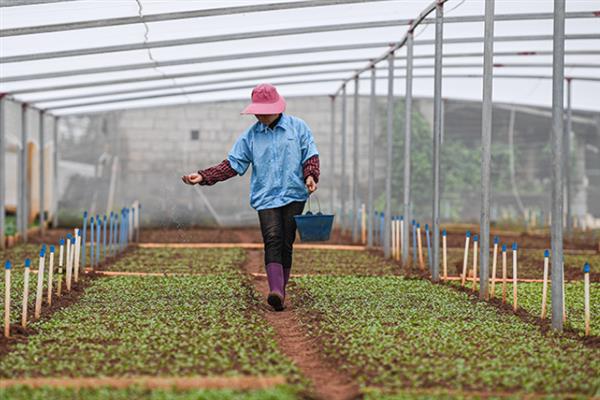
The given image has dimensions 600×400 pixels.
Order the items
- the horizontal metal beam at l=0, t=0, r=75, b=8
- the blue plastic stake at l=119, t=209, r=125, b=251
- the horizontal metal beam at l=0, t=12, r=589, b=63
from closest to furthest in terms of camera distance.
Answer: the horizontal metal beam at l=0, t=0, r=75, b=8, the horizontal metal beam at l=0, t=12, r=589, b=63, the blue plastic stake at l=119, t=209, r=125, b=251

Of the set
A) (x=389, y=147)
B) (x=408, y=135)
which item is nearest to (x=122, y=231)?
(x=389, y=147)

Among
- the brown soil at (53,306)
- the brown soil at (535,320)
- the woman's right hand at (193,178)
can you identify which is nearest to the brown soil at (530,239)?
the brown soil at (53,306)

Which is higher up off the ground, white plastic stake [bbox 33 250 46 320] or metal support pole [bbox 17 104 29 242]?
metal support pole [bbox 17 104 29 242]

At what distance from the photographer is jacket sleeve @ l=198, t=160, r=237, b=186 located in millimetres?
8297

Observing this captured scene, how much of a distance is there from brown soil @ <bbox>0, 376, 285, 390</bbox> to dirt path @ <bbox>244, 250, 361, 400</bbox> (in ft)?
0.93

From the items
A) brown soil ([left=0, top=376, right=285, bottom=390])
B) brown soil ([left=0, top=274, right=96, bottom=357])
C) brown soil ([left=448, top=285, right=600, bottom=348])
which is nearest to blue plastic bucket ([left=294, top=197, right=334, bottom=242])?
brown soil ([left=448, top=285, right=600, bottom=348])

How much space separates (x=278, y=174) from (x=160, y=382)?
11.0ft

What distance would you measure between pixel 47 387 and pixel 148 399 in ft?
1.98

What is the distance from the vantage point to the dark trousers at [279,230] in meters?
8.10

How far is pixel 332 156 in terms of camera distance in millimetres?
20297

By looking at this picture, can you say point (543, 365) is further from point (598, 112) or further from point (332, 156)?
point (598, 112)

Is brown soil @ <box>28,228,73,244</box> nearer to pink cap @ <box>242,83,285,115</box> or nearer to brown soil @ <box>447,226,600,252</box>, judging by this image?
brown soil @ <box>447,226,600,252</box>

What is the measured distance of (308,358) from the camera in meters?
6.09

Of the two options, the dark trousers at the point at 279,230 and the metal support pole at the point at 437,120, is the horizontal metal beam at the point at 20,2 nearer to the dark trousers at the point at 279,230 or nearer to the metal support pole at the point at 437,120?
the dark trousers at the point at 279,230
